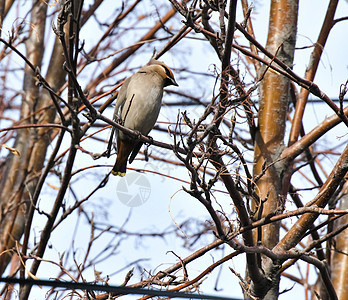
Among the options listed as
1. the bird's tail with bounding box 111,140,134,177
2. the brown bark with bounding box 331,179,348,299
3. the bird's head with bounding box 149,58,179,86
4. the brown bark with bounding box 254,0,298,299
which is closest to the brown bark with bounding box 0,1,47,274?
the bird's tail with bounding box 111,140,134,177

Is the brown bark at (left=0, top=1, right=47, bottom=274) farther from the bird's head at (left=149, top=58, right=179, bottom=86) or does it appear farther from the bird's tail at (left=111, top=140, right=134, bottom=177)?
the bird's head at (left=149, top=58, right=179, bottom=86)

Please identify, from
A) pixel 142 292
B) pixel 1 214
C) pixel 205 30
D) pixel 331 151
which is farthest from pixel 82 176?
pixel 142 292

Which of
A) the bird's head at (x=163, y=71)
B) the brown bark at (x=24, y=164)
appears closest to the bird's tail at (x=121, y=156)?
the bird's head at (x=163, y=71)

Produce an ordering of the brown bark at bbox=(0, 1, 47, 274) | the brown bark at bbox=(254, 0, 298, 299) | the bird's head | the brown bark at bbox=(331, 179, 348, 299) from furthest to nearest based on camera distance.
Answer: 1. the brown bark at bbox=(0, 1, 47, 274)
2. the bird's head
3. the brown bark at bbox=(331, 179, 348, 299)
4. the brown bark at bbox=(254, 0, 298, 299)

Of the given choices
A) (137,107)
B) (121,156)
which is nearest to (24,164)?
(121,156)

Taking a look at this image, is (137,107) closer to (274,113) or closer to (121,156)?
(121,156)

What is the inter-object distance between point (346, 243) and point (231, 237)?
1.89m

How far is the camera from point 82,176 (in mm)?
5926

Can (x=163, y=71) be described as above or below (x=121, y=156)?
above

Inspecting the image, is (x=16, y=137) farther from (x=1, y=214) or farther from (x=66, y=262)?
(x=66, y=262)

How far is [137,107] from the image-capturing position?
437 centimetres

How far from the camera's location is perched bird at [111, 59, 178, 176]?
437cm

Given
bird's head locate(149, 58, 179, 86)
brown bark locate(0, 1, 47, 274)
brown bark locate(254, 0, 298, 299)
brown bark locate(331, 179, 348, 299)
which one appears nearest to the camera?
brown bark locate(254, 0, 298, 299)

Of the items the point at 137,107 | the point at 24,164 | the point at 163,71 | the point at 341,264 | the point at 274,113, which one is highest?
the point at 163,71
